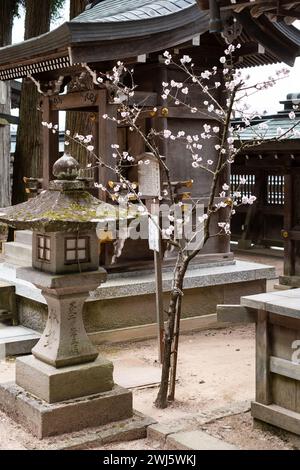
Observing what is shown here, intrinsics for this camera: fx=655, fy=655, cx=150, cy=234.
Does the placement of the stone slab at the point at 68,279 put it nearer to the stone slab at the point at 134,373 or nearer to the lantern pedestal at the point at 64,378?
the lantern pedestal at the point at 64,378

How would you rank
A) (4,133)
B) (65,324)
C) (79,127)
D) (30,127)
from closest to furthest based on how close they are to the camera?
1. (65,324)
2. (79,127)
3. (30,127)
4. (4,133)

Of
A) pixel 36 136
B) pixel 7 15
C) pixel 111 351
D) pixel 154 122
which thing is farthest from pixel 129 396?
pixel 7 15

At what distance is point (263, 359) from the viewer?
5.34 meters

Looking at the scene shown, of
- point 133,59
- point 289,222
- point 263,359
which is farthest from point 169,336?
point 289,222

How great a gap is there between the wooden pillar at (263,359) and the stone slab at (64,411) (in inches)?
48.1

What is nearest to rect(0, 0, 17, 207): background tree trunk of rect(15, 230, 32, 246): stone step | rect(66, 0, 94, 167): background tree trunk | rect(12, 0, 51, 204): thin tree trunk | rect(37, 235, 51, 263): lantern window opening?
rect(12, 0, 51, 204): thin tree trunk

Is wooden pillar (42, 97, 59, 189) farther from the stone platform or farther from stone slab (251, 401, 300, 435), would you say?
stone slab (251, 401, 300, 435)

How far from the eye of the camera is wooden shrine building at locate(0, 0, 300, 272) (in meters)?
8.41

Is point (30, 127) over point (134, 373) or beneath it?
over

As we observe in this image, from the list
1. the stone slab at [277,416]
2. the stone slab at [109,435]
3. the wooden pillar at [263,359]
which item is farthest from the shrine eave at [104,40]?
the stone slab at [277,416]

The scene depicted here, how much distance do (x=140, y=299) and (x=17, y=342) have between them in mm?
1798

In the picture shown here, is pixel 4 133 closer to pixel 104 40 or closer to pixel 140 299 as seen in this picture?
pixel 104 40

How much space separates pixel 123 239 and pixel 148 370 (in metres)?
2.28

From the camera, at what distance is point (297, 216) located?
12.2 m
